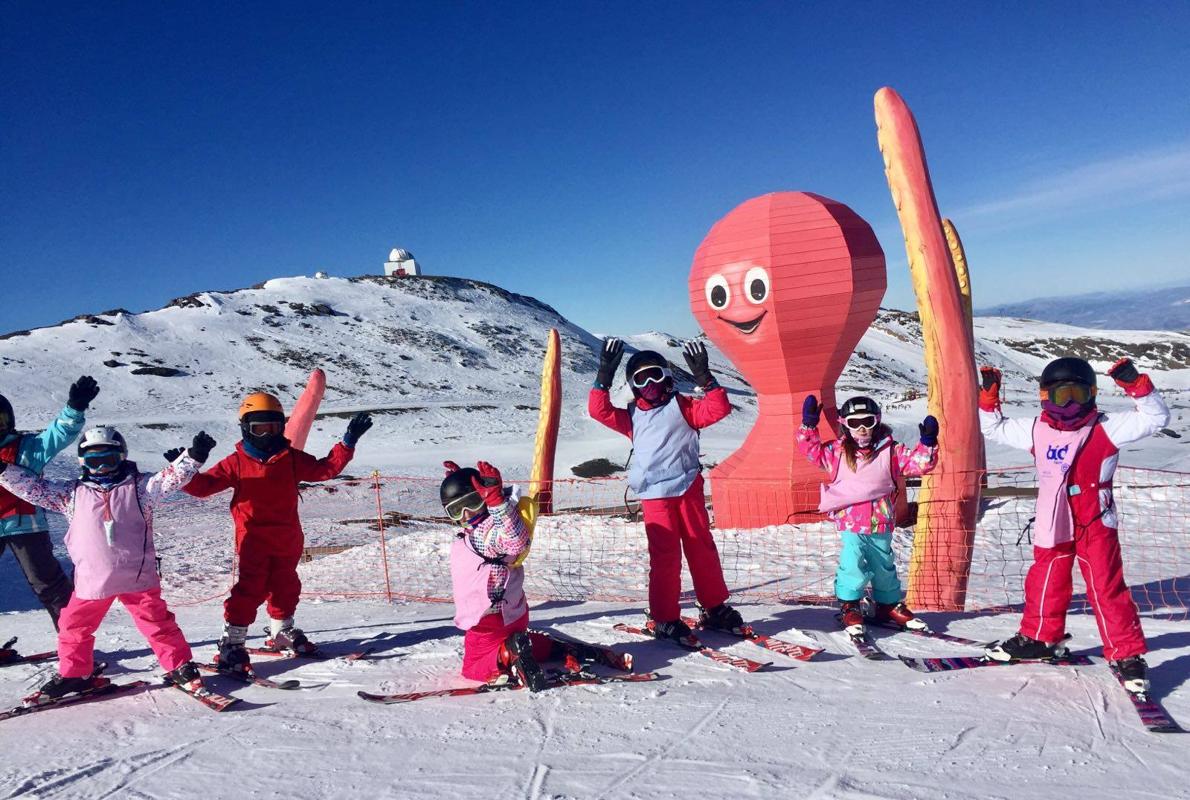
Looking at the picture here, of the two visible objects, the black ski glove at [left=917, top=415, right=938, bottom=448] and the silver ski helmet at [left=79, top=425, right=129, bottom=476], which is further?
the black ski glove at [left=917, top=415, right=938, bottom=448]

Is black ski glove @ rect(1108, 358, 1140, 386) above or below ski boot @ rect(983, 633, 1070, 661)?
above

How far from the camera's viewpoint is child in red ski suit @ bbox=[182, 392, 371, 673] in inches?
164

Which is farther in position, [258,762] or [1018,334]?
[1018,334]

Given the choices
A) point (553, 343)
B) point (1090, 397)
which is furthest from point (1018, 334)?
point (1090, 397)

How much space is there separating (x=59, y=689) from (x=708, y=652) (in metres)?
3.14

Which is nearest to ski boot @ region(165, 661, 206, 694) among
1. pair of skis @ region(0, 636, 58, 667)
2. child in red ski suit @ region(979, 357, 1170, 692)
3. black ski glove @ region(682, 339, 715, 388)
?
pair of skis @ region(0, 636, 58, 667)

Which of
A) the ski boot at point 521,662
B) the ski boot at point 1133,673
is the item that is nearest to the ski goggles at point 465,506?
the ski boot at point 521,662

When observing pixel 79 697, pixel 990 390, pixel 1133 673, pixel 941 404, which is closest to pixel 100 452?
pixel 79 697

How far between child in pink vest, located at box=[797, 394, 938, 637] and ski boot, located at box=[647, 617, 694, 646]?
866 mm

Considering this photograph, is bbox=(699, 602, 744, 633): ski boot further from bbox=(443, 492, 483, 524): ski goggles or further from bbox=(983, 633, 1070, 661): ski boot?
bbox=(443, 492, 483, 524): ski goggles

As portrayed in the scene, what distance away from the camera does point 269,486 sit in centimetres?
426

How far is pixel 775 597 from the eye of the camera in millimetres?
6316

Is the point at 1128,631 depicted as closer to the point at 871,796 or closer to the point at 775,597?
the point at 871,796

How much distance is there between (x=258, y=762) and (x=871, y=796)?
2.19m
